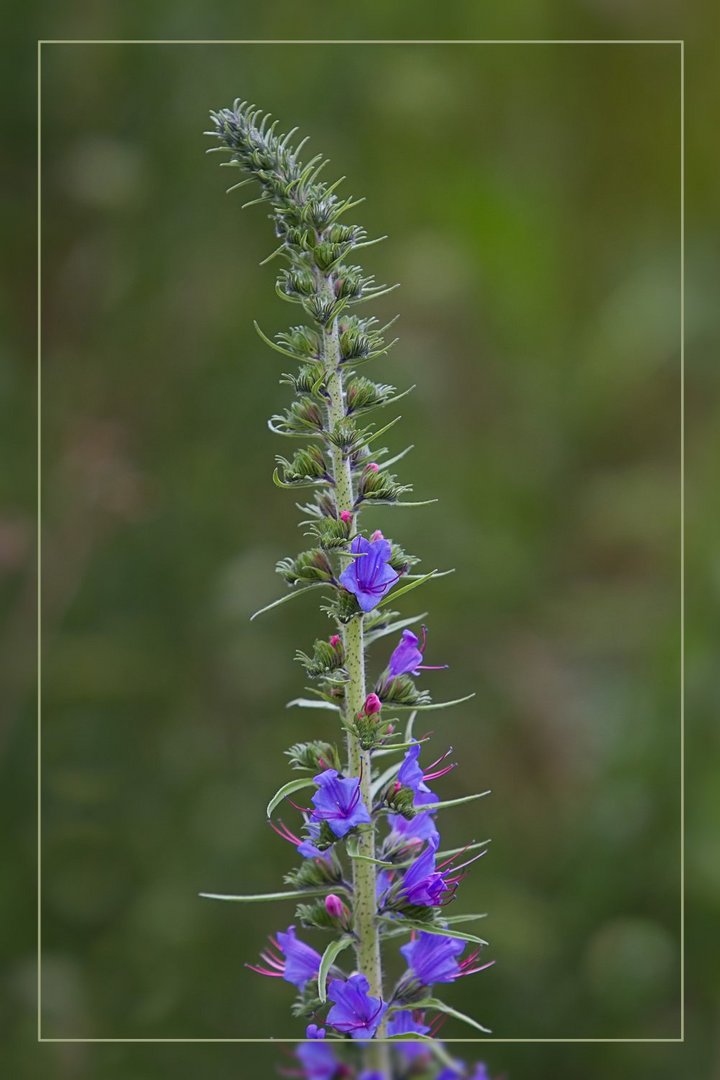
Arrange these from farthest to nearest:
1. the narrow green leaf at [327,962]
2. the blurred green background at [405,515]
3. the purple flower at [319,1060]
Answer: the blurred green background at [405,515] → the purple flower at [319,1060] → the narrow green leaf at [327,962]

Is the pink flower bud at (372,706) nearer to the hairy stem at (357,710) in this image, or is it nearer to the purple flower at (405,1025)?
the hairy stem at (357,710)

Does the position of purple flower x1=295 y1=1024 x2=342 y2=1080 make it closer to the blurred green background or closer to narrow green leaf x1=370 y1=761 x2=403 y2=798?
narrow green leaf x1=370 y1=761 x2=403 y2=798

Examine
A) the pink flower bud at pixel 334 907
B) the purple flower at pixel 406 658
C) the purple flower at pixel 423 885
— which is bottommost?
the pink flower bud at pixel 334 907

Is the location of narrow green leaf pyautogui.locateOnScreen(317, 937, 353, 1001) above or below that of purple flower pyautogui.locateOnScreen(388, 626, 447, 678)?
below

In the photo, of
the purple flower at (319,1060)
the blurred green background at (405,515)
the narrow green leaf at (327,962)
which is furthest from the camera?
the blurred green background at (405,515)

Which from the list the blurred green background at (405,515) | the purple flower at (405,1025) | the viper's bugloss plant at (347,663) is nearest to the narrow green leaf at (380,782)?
the viper's bugloss plant at (347,663)

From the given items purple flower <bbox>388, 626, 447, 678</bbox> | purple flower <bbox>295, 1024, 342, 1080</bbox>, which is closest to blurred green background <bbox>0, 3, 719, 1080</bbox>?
purple flower <bbox>295, 1024, 342, 1080</bbox>

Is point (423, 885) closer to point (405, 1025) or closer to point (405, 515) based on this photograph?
point (405, 1025)
